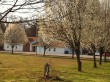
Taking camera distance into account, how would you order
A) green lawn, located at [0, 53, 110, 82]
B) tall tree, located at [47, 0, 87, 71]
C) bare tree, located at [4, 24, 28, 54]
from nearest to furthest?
green lawn, located at [0, 53, 110, 82], tall tree, located at [47, 0, 87, 71], bare tree, located at [4, 24, 28, 54]

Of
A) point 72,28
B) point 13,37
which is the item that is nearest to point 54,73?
point 72,28

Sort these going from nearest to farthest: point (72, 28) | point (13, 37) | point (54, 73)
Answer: point (54, 73)
point (72, 28)
point (13, 37)

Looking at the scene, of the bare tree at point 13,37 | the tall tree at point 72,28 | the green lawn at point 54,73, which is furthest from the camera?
the bare tree at point 13,37

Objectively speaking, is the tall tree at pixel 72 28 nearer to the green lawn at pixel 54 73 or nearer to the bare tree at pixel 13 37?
the green lawn at pixel 54 73

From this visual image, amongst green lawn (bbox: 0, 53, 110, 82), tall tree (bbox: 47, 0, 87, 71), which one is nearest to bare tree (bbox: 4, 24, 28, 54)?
green lawn (bbox: 0, 53, 110, 82)

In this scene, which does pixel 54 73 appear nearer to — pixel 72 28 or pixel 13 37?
pixel 72 28

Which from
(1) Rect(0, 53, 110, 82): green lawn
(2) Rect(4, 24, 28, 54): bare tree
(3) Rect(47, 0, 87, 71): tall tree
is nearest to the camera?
(1) Rect(0, 53, 110, 82): green lawn

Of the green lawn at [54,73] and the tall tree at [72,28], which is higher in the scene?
the tall tree at [72,28]

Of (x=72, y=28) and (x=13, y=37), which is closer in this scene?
(x=72, y=28)

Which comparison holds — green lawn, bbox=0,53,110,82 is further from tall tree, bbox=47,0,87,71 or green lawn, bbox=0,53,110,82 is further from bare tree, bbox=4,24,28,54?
bare tree, bbox=4,24,28,54

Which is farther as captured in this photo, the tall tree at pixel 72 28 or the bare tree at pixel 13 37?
the bare tree at pixel 13 37

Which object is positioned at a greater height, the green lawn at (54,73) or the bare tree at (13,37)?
the bare tree at (13,37)

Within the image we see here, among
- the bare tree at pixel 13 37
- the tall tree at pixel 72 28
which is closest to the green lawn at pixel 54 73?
the tall tree at pixel 72 28

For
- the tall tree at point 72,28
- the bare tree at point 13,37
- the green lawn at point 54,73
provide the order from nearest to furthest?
the green lawn at point 54,73, the tall tree at point 72,28, the bare tree at point 13,37
